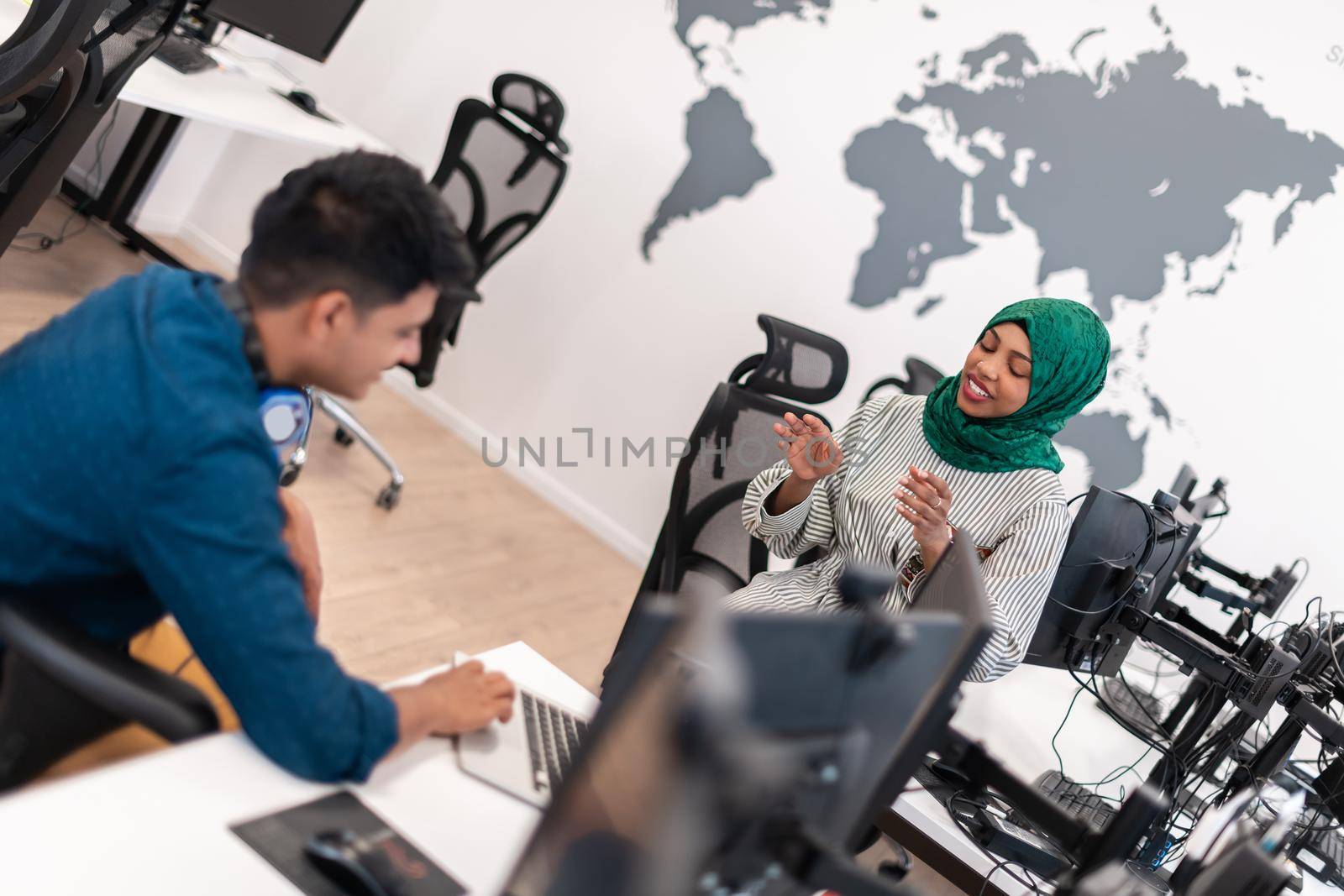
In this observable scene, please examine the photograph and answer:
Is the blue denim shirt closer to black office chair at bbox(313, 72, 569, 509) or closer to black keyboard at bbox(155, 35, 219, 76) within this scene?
black office chair at bbox(313, 72, 569, 509)

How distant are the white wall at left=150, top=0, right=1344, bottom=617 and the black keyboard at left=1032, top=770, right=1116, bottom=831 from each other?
155cm

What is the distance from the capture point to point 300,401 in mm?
1171

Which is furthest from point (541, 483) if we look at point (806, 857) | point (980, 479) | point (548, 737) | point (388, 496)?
point (806, 857)

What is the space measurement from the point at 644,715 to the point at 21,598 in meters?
0.69

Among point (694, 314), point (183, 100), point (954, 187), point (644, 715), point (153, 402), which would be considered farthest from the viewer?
point (694, 314)

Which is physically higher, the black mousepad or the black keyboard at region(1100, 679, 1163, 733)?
the black keyboard at region(1100, 679, 1163, 733)

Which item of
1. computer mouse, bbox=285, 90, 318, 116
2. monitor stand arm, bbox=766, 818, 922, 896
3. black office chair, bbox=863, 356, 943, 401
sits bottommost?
monitor stand arm, bbox=766, 818, 922, 896

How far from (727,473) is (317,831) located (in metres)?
1.36

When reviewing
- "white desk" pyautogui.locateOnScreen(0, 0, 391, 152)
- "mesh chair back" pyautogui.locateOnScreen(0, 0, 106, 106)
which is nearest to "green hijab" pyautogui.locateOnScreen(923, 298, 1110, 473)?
"white desk" pyautogui.locateOnScreen(0, 0, 391, 152)

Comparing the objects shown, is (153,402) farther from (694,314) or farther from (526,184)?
(694,314)

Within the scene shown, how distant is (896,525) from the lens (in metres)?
2.03

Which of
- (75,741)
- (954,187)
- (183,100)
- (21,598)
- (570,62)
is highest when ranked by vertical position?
(954,187)

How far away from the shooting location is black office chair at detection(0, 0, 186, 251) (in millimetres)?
2242

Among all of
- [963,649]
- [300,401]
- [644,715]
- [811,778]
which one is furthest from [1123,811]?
[300,401]
